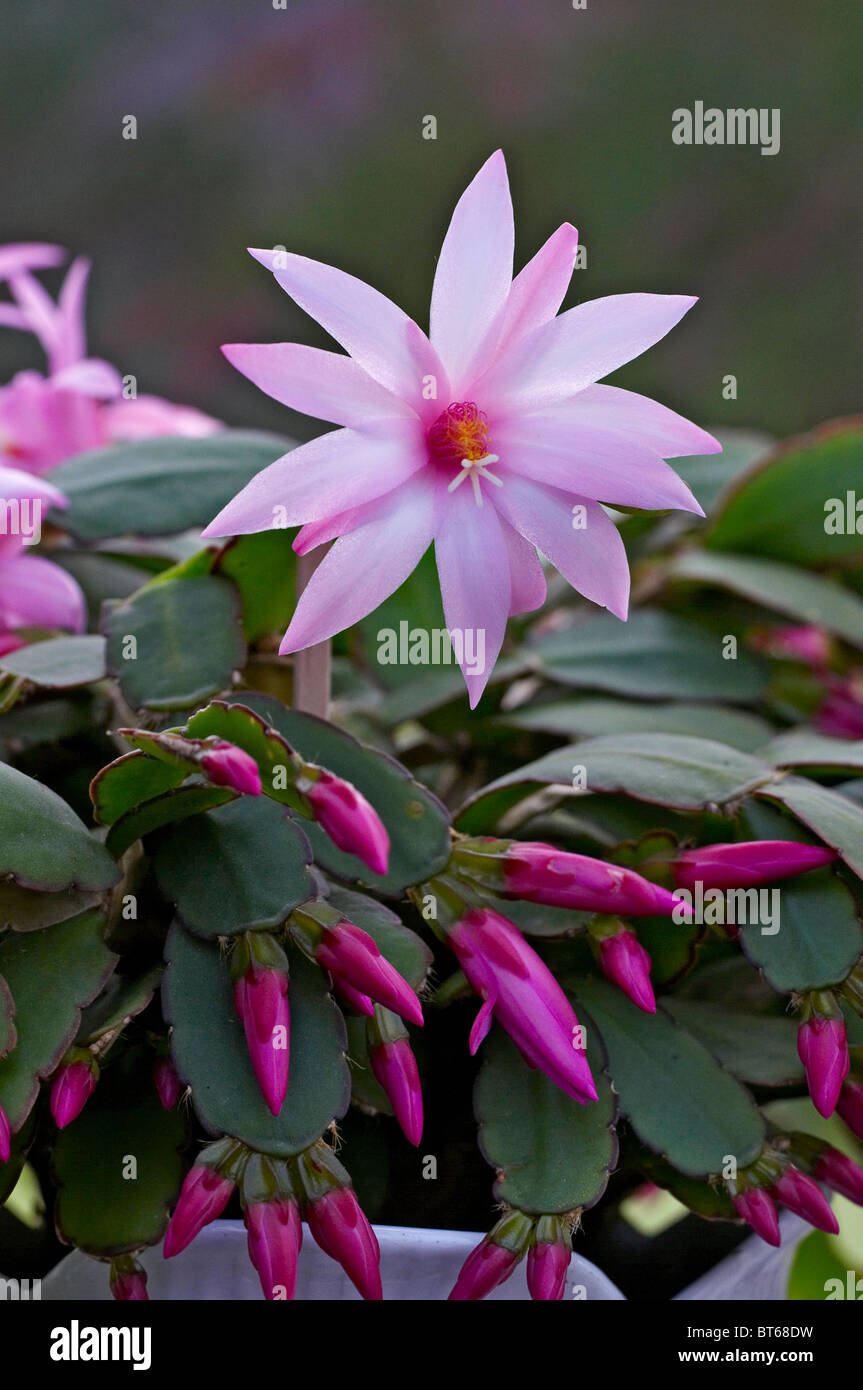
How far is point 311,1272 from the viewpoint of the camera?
17.3 inches

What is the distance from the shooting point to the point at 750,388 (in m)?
1.70

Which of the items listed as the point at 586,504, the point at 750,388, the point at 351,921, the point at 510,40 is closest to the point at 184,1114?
the point at 351,921

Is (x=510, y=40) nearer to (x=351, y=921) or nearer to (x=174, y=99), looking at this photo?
(x=174, y=99)

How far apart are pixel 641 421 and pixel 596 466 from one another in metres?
0.02

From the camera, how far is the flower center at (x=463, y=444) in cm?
39

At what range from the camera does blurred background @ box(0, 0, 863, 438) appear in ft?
5.37

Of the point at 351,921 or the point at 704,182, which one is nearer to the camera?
the point at 351,921

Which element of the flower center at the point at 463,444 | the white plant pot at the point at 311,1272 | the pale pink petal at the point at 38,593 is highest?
the flower center at the point at 463,444

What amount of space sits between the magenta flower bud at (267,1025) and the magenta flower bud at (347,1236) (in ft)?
0.10

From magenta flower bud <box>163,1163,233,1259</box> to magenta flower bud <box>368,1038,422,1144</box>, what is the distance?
0.18ft

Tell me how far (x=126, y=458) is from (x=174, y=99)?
1.25 meters

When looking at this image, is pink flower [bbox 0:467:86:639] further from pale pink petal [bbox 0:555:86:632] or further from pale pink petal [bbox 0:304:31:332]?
pale pink petal [bbox 0:304:31:332]

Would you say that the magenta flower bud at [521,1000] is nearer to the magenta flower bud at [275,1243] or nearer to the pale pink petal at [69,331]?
the magenta flower bud at [275,1243]

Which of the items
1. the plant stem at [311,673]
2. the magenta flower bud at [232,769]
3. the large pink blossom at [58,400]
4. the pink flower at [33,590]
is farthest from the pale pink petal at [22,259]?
the magenta flower bud at [232,769]
